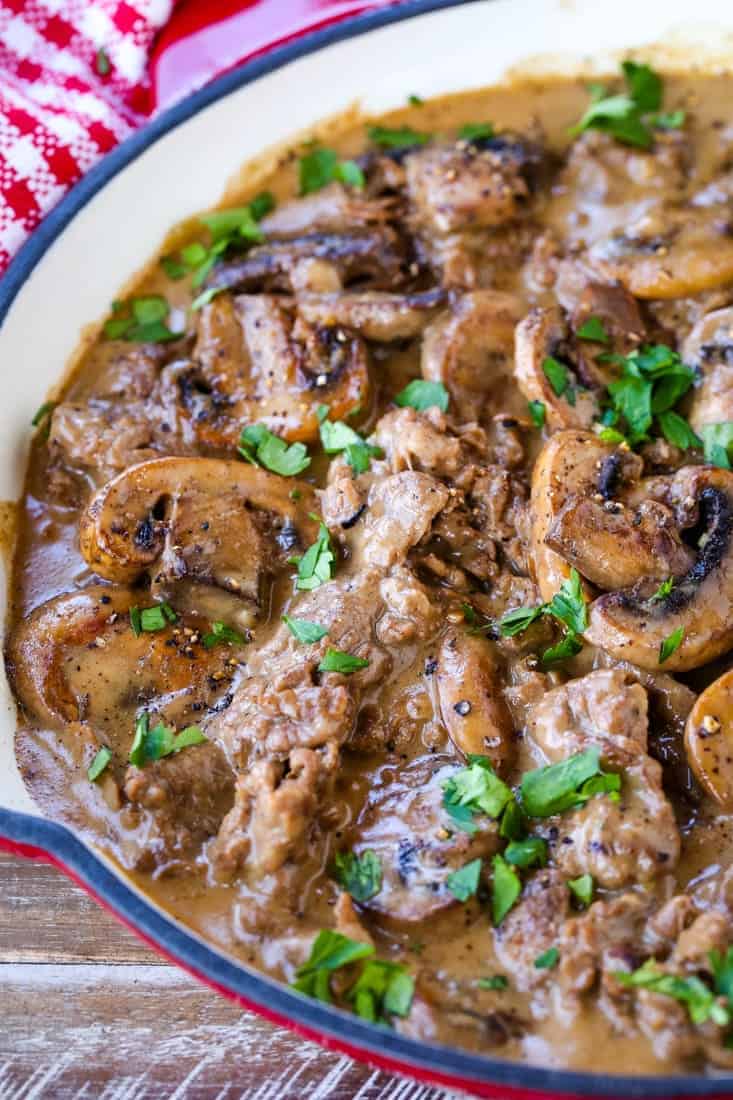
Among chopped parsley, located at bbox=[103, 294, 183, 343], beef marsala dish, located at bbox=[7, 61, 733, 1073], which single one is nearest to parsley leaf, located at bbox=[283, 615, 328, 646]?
beef marsala dish, located at bbox=[7, 61, 733, 1073]

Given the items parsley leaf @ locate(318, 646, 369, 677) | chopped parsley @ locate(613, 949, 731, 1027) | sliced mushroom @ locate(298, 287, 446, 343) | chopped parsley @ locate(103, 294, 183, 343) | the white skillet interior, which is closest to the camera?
chopped parsley @ locate(613, 949, 731, 1027)

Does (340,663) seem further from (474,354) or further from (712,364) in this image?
(712,364)

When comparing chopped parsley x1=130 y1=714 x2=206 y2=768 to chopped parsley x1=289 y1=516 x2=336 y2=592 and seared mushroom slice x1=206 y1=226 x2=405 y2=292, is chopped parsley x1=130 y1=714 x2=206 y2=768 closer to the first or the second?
chopped parsley x1=289 y1=516 x2=336 y2=592

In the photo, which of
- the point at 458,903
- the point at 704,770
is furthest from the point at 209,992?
the point at 704,770

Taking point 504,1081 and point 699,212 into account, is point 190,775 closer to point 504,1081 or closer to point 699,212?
point 504,1081

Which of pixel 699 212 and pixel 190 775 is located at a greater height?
pixel 699 212
